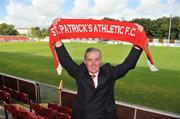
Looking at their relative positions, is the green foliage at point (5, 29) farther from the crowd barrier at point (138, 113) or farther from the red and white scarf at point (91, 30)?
the red and white scarf at point (91, 30)

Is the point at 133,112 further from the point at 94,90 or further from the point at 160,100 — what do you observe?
the point at 160,100

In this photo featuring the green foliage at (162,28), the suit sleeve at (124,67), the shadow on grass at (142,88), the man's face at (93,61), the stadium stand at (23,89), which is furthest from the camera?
the green foliage at (162,28)

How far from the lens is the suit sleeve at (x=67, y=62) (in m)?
3.17

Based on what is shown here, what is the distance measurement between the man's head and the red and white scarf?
3.63 feet

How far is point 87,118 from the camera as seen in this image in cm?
296

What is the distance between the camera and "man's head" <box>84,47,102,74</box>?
2.91m

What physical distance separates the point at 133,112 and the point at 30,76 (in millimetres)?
10783

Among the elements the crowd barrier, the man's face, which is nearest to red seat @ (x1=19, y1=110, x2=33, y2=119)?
the crowd barrier

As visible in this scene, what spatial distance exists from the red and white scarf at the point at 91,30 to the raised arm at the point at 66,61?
0.67 meters

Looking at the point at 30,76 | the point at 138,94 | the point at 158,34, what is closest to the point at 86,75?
the point at 138,94

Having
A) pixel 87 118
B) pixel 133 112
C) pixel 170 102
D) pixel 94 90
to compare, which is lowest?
pixel 170 102

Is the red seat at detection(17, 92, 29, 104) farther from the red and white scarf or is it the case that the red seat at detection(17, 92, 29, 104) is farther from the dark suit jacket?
the dark suit jacket

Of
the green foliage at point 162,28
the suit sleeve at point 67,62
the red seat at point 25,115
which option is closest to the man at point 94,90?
the suit sleeve at point 67,62

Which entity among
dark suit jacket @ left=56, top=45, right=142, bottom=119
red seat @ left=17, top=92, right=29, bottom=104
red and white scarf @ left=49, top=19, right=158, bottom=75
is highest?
red and white scarf @ left=49, top=19, right=158, bottom=75
